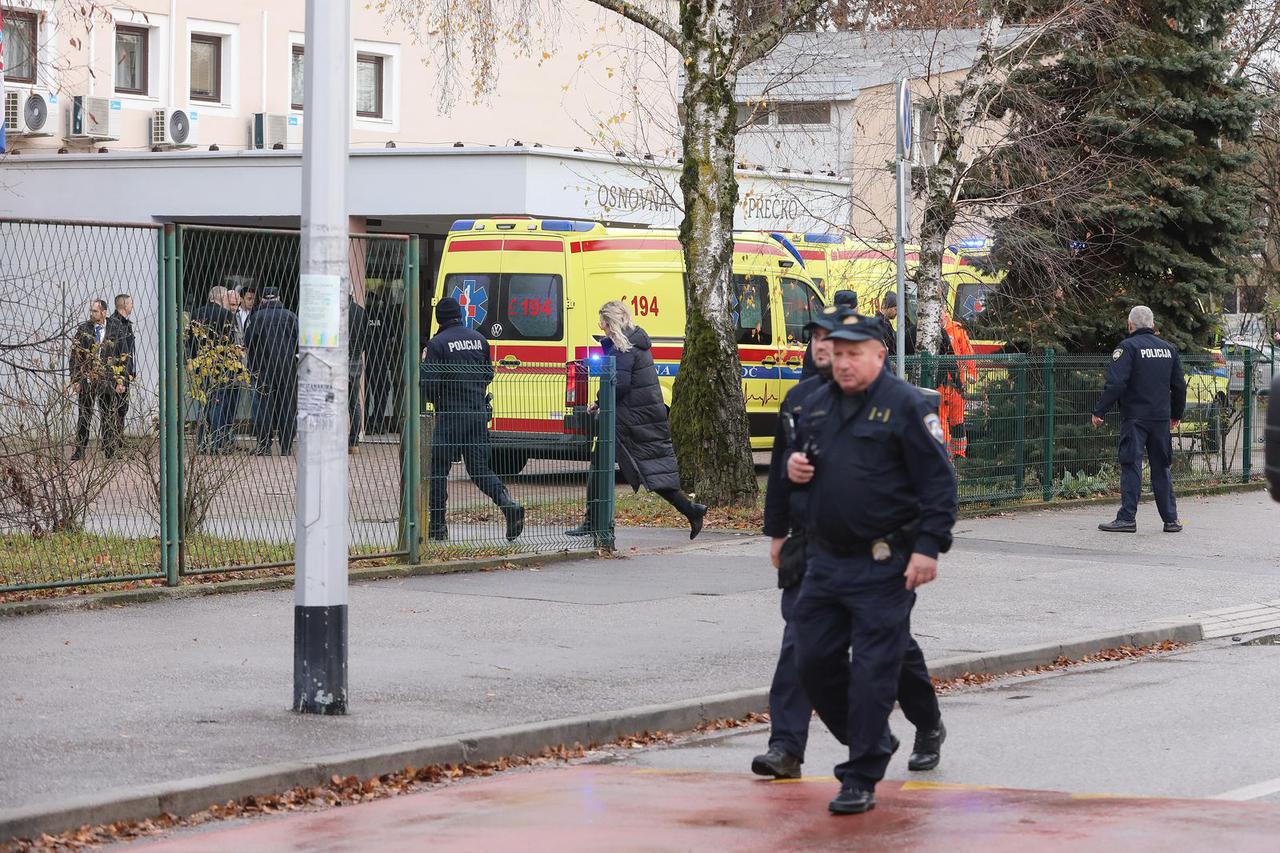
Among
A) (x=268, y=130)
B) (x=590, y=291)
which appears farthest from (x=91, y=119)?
(x=590, y=291)

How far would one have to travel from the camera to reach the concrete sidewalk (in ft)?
25.5

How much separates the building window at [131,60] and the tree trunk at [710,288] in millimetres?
15596

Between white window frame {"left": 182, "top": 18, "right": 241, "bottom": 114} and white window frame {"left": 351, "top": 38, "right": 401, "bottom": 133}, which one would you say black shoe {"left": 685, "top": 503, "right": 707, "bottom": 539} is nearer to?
white window frame {"left": 182, "top": 18, "right": 241, "bottom": 114}

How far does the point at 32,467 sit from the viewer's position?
12039 millimetres

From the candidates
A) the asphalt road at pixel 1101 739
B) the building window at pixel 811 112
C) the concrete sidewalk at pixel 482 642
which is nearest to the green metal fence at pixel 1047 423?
the concrete sidewalk at pixel 482 642

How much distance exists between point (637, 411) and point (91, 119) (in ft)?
56.2

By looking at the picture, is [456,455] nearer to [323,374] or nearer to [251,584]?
[251,584]

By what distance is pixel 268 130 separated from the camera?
30688mm

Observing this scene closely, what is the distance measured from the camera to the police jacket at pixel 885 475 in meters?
6.85

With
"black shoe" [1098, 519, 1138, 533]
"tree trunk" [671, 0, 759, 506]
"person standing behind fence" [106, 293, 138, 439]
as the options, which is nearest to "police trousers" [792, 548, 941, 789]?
"person standing behind fence" [106, 293, 138, 439]

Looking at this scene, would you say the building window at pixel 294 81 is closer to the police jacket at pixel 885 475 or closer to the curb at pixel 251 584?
the curb at pixel 251 584

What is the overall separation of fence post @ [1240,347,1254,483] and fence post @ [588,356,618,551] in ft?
33.9

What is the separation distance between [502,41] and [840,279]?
1239 centimetres

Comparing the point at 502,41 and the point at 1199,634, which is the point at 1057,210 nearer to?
the point at 1199,634
